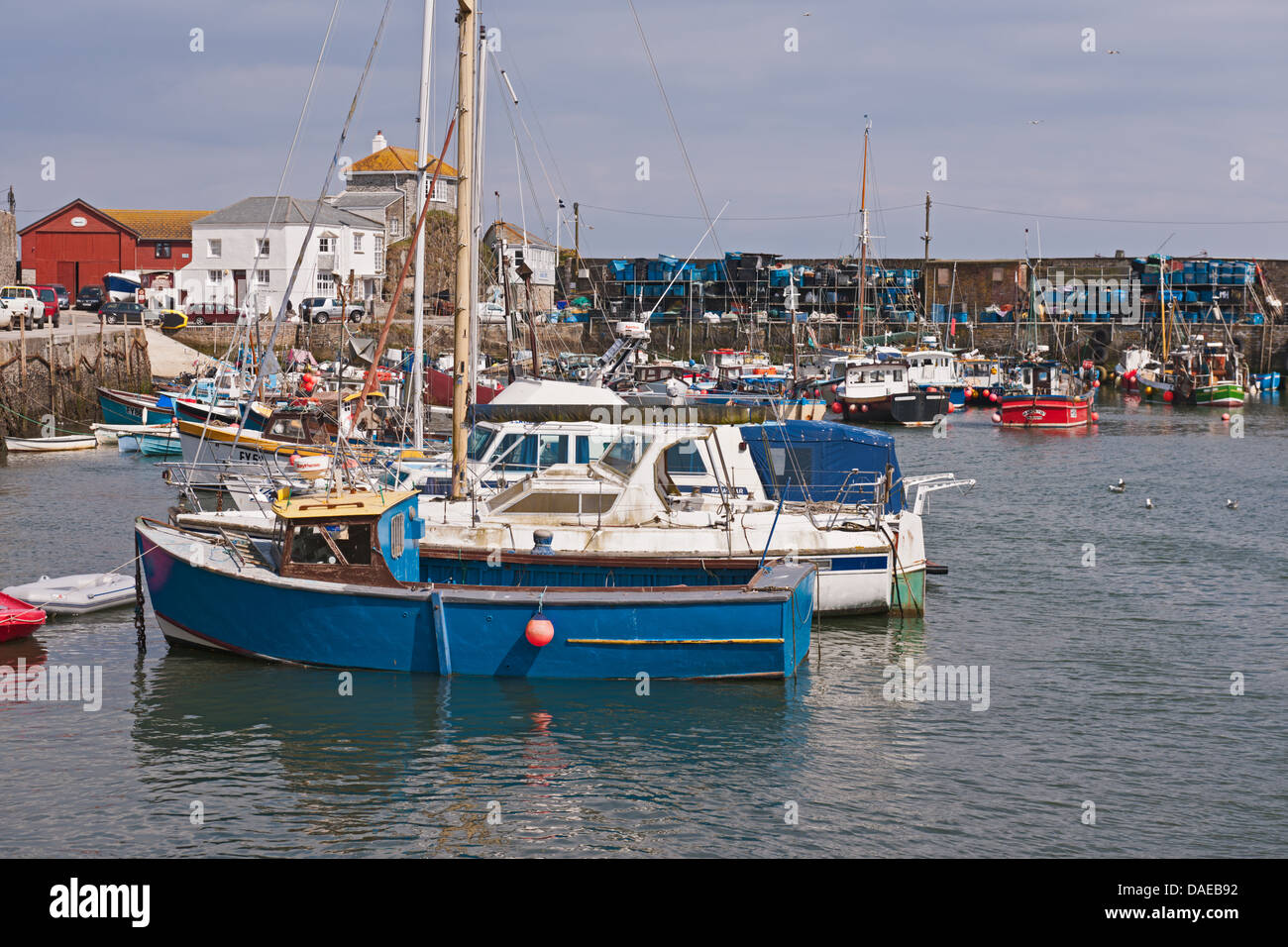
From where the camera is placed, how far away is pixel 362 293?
245ft

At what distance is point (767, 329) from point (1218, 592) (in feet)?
220

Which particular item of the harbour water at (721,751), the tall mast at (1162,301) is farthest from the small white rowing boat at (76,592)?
the tall mast at (1162,301)

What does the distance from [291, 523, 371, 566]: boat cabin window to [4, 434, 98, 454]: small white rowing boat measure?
2878cm

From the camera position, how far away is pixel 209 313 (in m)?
69.4

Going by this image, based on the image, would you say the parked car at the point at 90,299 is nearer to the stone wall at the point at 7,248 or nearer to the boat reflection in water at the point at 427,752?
the stone wall at the point at 7,248

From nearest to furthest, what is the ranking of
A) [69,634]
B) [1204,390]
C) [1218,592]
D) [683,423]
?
1. [69,634]
2. [683,423]
3. [1218,592]
4. [1204,390]

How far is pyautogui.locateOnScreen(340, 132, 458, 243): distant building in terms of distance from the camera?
77.8 meters

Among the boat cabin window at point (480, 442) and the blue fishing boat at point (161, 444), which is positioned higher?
the boat cabin window at point (480, 442)

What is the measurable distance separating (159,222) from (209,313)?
1921cm

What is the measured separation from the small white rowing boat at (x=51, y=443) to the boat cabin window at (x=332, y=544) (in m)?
28.8

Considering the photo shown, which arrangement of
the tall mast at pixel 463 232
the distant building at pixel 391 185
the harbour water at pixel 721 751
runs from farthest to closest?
the distant building at pixel 391 185
the tall mast at pixel 463 232
the harbour water at pixel 721 751

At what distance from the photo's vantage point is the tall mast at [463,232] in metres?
18.8
